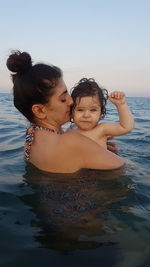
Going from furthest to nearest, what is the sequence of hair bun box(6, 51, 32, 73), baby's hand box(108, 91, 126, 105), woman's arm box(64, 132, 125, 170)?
baby's hand box(108, 91, 126, 105), hair bun box(6, 51, 32, 73), woman's arm box(64, 132, 125, 170)

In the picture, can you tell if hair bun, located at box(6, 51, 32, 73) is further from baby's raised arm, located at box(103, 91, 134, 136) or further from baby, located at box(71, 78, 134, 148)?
baby's raised arm, located at box(103, 91, 134, 136)

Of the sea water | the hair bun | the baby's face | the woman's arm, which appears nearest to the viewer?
the sea water

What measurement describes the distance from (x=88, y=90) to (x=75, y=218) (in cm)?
263

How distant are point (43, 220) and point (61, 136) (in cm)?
100

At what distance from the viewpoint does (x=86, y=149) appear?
11.0 feet

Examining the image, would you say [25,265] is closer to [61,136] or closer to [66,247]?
[66,247]

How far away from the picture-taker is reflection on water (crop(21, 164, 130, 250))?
2.45 m

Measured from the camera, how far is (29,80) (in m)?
3.30

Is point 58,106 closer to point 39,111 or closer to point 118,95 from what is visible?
point 39,111

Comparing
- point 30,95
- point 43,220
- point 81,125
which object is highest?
point 30,95

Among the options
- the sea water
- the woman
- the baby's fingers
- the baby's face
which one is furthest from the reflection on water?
the baby's fingers

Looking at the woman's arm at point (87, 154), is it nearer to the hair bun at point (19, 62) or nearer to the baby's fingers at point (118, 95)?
the hair bun at point (19, 62)

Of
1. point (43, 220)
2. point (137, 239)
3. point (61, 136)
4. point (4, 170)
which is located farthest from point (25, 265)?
point (4, 170)

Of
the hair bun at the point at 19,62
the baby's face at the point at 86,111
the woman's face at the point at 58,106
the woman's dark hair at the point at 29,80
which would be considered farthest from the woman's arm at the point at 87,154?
the baby's face at the point at 86,111
